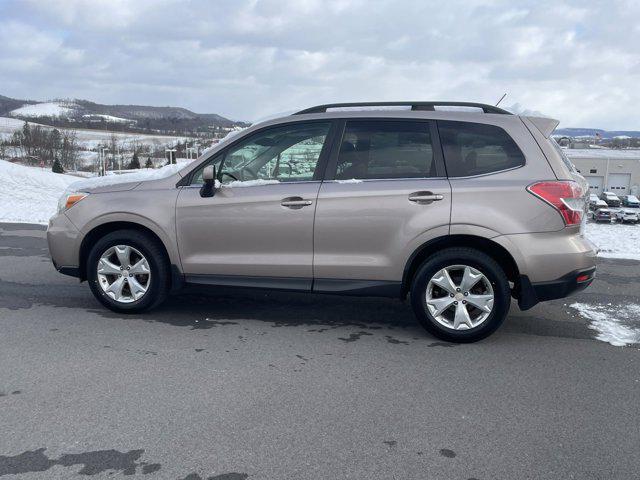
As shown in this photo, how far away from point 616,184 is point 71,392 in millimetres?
105319

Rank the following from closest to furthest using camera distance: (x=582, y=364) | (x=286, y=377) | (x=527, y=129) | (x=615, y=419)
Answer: (x=615, y=419) < (x=286, y=377) < (x=582, y=364) < (x=527, y=129)

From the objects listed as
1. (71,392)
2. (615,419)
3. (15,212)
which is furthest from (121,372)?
(15,212)

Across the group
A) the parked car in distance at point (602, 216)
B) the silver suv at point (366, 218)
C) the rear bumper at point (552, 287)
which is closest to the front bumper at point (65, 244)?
the silver suv at point (366, 218)

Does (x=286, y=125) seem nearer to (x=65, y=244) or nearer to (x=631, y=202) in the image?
(x=65, y=244)

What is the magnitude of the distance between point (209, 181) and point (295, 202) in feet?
2.50

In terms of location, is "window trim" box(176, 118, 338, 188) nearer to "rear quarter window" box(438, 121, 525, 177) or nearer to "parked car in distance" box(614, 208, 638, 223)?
"rear quarter window" box(438, 121, 525, 177)

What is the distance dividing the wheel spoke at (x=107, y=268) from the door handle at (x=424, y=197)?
2.68m

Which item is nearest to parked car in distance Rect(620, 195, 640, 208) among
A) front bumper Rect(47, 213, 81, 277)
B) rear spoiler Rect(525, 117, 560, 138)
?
rear spoiler Rect(525, 117, 560, 138)

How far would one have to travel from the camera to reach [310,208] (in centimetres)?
467

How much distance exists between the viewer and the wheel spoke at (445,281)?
449 cm

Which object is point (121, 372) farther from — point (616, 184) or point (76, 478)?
point (616, 184)

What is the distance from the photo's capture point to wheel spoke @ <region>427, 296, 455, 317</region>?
451 centimetres

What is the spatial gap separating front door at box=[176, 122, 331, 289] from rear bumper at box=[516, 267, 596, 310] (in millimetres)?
1718

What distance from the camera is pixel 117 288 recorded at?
511 centimetres
